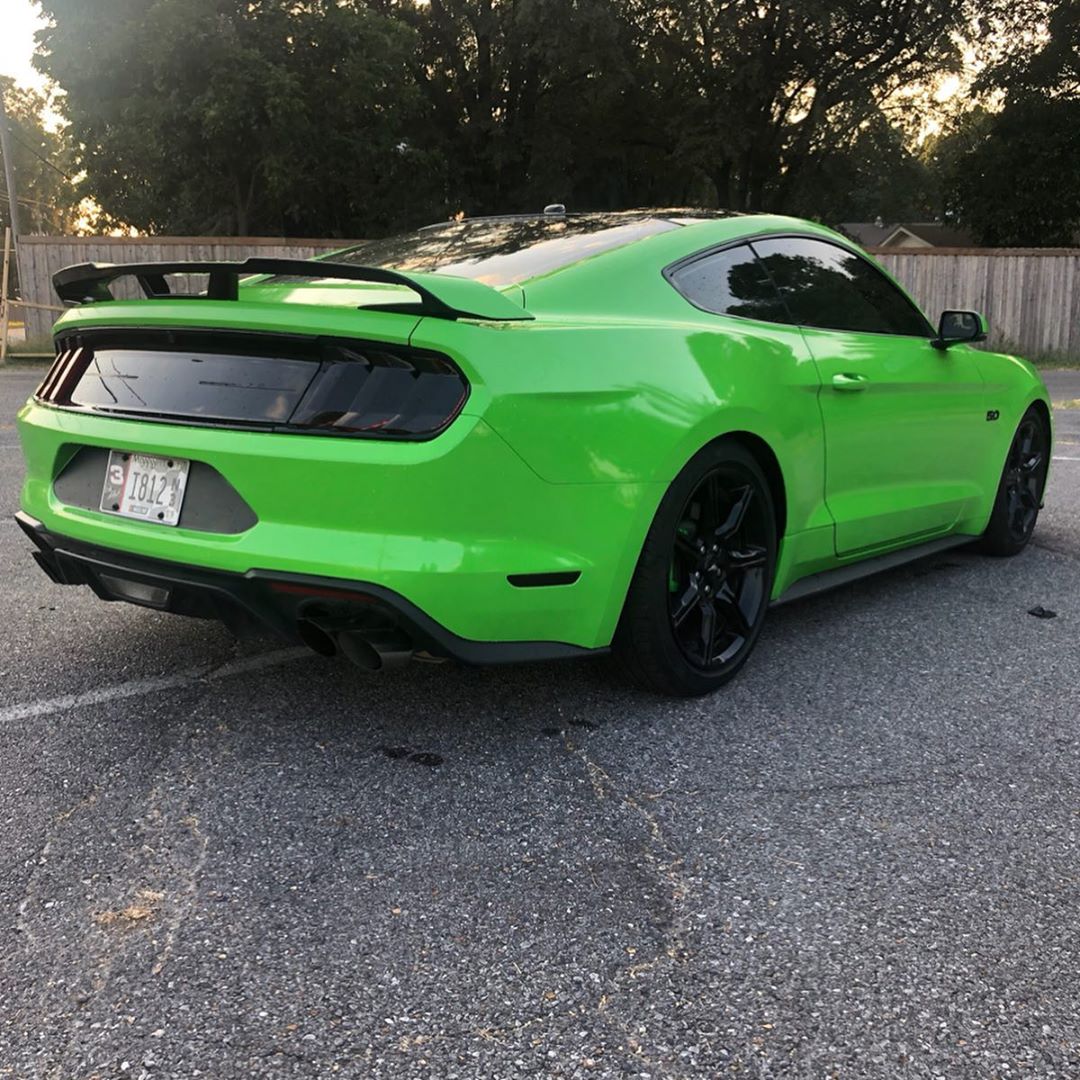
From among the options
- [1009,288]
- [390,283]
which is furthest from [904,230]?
[390,283]

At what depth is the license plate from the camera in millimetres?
2740

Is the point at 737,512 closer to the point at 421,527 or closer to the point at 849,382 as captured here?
the point at 849,382

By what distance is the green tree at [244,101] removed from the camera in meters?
19.5

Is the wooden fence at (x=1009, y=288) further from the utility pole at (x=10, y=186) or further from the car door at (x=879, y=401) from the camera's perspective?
the car door at (x=879, y=401)

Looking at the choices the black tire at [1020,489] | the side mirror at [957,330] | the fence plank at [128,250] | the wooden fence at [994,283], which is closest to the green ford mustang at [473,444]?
the side mirror at [957,330]

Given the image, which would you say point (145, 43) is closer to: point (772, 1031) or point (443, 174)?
point (443, 174)

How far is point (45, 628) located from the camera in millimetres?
→ 3789

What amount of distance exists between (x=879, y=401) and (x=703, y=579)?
118cm

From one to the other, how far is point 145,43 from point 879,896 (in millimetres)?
21478

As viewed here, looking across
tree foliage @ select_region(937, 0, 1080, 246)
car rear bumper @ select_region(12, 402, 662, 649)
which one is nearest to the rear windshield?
car rear bumper @ select_region(12, 402, 662, 649)

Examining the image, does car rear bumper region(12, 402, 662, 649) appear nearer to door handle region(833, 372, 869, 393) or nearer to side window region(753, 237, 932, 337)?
door handle region(833, 372, 869, 393)

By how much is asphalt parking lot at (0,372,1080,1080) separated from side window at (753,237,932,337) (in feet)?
4.14

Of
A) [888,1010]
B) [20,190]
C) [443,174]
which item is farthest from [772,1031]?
[20,190]

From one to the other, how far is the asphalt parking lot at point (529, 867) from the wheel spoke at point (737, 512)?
533 millimetres
